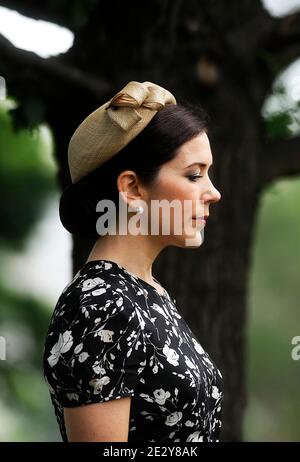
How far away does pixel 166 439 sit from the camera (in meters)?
2.42

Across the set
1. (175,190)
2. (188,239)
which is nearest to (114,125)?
(175,190)

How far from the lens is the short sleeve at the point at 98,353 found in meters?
2.28

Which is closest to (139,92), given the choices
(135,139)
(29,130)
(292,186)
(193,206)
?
(135,139)

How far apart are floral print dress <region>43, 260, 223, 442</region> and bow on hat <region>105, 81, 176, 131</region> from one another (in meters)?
0.36

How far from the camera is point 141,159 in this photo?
256 cm

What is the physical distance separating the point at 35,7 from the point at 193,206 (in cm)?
217

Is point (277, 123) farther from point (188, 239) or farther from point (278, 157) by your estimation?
point (188, 239)

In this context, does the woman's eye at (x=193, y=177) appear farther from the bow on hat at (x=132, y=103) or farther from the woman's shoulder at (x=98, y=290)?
the woman's shoulder at (x=98, y=290)

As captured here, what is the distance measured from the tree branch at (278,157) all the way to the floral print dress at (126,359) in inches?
94.6

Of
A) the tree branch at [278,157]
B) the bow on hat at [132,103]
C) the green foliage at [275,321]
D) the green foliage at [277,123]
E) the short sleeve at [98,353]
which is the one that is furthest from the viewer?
the green foliage at [275,321]

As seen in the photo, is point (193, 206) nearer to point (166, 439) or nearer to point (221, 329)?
Result: point (166, 439)

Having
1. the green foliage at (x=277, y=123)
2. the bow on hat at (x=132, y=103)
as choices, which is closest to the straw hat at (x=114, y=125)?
the bow on hat at (x=132, y=103)

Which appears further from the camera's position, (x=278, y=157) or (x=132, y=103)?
(x=278, y=157)

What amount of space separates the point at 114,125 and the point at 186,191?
0.81 ft
